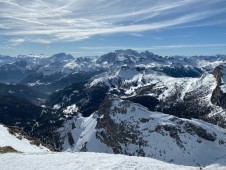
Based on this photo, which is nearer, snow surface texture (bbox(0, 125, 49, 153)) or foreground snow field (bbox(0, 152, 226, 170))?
foreground snow field (bbox(0, 152, 226, 170))

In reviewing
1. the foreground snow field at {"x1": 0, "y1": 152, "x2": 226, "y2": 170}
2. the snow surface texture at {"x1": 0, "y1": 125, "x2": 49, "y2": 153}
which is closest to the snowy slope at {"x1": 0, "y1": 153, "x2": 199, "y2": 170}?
the foreground snow field at {"x1": 0, "y1": 152, "x2": 226, "y2": 170}

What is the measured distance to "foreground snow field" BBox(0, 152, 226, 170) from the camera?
140 ft

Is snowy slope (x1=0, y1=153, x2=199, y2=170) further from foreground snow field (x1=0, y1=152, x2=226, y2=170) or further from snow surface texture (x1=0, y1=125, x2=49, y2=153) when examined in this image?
snow surface texture (x1=0, y1=125, x2=49, y2=153)

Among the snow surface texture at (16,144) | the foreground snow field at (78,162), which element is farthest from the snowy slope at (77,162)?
the snow surface texture at (16,144)

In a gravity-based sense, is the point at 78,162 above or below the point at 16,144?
above

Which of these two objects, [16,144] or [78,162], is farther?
[16,144]

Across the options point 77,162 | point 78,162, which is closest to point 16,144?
point 77,162

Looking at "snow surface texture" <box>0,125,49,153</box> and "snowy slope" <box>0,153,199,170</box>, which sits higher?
"snowy slope" <box>0,153,199,170</box>

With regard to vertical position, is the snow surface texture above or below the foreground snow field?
below

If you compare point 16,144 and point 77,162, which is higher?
point 77,162

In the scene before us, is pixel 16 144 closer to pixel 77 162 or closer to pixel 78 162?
pixel 77 162

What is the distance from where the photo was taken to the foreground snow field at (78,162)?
42688mm

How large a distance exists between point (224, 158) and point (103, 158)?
159 m

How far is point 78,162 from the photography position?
4591cm
